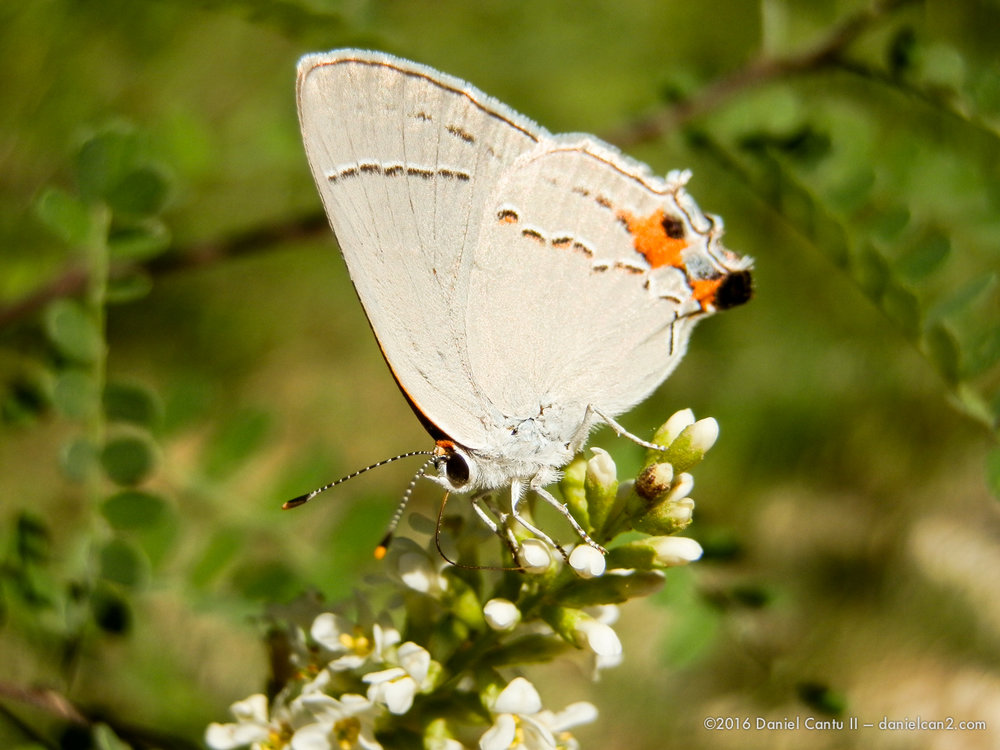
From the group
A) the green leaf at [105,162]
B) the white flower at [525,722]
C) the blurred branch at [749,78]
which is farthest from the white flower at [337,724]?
the blurred branch at [749,78]

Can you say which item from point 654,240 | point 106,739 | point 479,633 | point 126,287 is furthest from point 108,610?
point 654,240

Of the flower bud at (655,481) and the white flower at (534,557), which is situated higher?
the flower bud at (655,481)

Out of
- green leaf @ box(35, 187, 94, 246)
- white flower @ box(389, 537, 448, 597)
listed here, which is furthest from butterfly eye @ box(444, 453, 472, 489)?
green leaf @ box(35, 187, 94, 246)

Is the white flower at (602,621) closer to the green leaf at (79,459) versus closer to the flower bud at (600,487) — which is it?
the flower bud at (600,487)

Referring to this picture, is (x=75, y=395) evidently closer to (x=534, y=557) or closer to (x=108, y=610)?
(x=108, y=610)

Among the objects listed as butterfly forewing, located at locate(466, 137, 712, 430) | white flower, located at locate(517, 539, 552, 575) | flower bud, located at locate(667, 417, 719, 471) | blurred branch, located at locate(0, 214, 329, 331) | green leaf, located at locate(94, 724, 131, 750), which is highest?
blurred branch, located at locate(0, 214, 329, 331)

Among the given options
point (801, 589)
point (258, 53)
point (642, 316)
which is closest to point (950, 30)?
point (801, 589)

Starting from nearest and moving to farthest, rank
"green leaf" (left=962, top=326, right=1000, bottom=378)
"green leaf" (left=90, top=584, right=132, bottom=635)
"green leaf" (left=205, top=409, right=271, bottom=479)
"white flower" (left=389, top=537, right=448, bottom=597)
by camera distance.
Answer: "white flower" (left=389, top=537, right=448, bottom=597), "green leaf" (left=962, top=326, right=1000, bottom=378), "green leaf" (left=90, top=584, right=132, bottom=635), "green leaf" (left=205, top=409, right=271, bottom=479)

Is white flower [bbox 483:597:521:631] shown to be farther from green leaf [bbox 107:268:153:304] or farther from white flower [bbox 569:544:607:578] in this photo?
green leaf [bbox 107:268:153:304]

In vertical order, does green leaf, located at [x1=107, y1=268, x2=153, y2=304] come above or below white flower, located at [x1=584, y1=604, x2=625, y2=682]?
above
